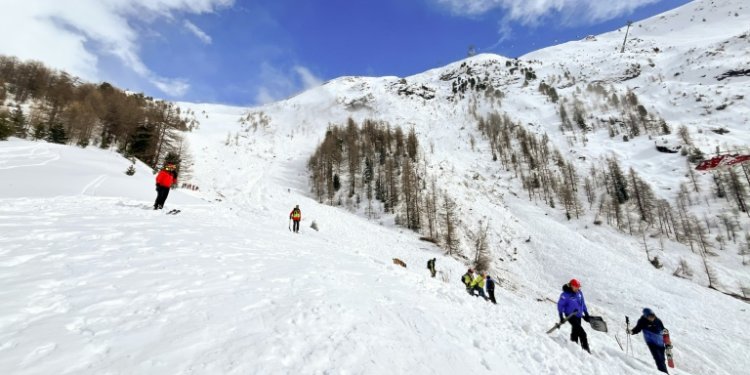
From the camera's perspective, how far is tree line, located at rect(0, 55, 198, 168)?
4556 centimetres

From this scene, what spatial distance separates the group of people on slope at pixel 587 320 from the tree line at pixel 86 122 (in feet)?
154

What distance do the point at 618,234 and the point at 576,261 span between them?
17.5 m

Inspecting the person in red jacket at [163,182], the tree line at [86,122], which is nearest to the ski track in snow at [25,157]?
the tree line at [86,122]

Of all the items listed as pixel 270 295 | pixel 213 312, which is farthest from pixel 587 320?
pixel 213 312

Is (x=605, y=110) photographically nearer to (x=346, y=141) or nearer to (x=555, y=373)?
(x=346, y=141)

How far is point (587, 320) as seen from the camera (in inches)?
376

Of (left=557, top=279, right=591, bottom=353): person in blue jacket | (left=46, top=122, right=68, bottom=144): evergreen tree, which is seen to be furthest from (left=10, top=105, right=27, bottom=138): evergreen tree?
(left=557, top=279, right=591, bottom=353): person in blue jacket

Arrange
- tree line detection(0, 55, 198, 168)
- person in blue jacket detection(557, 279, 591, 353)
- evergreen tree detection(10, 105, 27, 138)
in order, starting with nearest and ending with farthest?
person in blue jacket detection(557, 279, 591, 353) < evergreen tree detection(10, 105, 27, 138) < tree line detection(0, 55, 198, 168)

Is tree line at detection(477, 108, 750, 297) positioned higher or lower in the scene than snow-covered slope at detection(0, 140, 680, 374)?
higher

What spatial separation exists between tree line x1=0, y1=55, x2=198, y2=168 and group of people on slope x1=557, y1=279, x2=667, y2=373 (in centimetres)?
4681

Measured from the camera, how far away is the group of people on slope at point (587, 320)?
9.63 metres

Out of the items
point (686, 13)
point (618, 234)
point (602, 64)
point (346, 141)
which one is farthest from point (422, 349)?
point (686, 13)

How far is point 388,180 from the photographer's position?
197ft

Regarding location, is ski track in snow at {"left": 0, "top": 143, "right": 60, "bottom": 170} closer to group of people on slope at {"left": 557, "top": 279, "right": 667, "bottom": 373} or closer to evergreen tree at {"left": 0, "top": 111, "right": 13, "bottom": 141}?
evergreen tree at {"left": 0, "top": 111, "right": 13, "bottom": 141}
